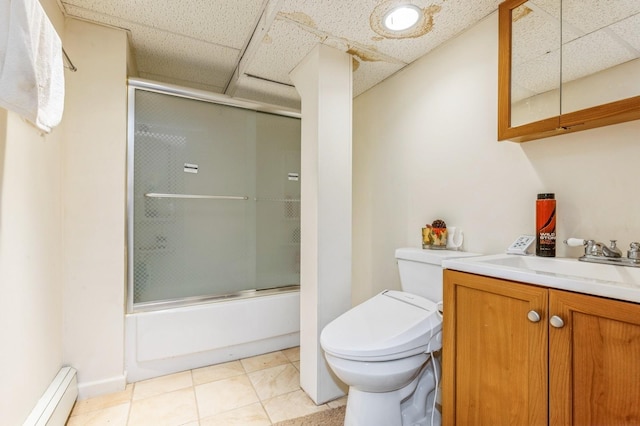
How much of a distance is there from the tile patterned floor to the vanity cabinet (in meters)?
0.86

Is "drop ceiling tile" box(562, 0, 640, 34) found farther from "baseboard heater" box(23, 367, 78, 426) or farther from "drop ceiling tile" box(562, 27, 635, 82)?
"baseboard heater" box(23, 367, 78, 426)

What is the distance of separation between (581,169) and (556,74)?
36cm

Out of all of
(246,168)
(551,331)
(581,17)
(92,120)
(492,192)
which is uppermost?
(581,17)

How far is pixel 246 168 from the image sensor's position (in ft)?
7.06

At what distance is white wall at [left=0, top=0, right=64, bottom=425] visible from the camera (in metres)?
1.00

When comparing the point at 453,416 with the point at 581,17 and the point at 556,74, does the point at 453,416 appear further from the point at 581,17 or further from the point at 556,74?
the point at 581,17

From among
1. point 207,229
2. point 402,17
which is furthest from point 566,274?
point 207,229

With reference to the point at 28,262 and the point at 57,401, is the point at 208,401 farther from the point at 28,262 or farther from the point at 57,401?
the point at 28,262

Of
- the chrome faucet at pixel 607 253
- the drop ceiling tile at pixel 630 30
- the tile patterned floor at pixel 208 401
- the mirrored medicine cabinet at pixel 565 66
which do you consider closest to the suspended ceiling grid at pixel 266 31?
the mirrored medicine cabinet at pixel 565 66

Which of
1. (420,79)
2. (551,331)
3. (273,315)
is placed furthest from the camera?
(273,315)

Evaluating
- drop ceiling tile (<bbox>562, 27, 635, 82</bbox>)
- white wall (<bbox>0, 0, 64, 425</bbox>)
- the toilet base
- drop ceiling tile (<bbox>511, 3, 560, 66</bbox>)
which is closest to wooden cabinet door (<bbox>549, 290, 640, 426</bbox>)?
the toilet base

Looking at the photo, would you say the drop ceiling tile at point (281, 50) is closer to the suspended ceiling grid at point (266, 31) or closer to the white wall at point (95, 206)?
the suspended ceiling grid at point (266, 31)

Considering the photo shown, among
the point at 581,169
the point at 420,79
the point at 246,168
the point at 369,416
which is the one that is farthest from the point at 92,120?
the point at 581,169

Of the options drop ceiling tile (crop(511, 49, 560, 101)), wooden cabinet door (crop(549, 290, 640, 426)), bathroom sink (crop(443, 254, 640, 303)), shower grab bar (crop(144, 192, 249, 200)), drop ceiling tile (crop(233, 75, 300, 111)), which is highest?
drop ceiling tile (crop(233, 75, 300, 111))
